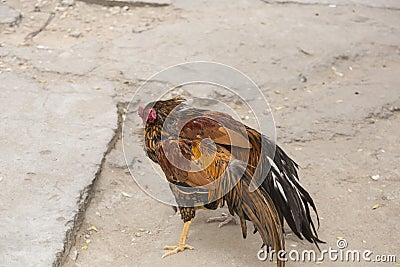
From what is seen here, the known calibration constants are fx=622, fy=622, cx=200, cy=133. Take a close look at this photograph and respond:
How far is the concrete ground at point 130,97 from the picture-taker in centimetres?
326

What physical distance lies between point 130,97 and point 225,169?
1.93 m

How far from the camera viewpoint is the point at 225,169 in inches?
113

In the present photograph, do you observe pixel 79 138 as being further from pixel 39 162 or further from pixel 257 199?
pixel 257 199

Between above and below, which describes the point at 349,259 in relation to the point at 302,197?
below

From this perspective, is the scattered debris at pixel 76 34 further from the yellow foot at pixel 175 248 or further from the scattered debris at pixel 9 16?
the yellow foot at pixel 175 248

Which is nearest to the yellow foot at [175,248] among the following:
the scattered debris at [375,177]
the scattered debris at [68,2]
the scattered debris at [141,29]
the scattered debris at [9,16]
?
the scattered debris at [375,177]

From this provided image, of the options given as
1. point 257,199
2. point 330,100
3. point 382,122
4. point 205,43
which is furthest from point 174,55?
point 257,199

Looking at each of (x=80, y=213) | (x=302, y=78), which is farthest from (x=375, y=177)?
(x=80, y=213)

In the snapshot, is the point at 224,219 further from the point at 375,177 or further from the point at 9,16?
the point at 9,16

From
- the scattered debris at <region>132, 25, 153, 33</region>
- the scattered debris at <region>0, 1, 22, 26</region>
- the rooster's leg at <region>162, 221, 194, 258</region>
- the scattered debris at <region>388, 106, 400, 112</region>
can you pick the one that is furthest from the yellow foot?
the scattered debris at <region>0, 1, 22, 26</region>

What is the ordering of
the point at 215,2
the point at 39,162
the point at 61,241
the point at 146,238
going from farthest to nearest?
the point at 215,2 < the point at 39,162 < the point at 146,238 < the point at 61,241

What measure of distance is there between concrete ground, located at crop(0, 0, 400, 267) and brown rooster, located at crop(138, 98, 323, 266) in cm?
31

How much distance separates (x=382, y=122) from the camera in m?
4.56

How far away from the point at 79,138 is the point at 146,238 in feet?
3.28
